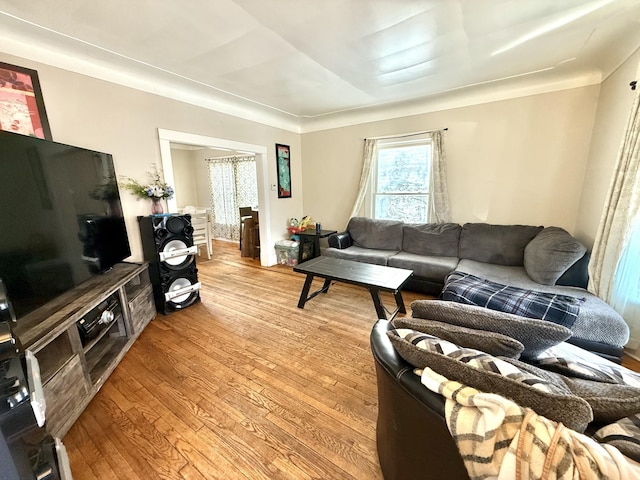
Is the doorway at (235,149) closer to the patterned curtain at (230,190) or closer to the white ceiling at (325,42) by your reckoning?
the white ceiling at (325,42)

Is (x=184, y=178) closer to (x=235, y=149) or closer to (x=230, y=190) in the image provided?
(x=230, y=190)

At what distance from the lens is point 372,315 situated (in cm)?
264

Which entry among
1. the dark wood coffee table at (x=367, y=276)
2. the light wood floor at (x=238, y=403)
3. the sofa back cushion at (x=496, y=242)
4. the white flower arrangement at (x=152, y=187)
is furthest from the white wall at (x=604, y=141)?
the white flower arrangement at (x=152, y=187)

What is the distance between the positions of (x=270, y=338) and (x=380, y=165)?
3.03 meters

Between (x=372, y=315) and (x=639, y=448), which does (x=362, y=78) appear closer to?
(x=372, y=315)

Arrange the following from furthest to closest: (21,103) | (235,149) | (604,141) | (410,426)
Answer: (235,149)
(604,141)
(21,103)
(410,426)

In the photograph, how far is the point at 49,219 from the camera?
5.05 ft

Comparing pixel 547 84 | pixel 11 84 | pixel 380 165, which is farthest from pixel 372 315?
pixel 11 84

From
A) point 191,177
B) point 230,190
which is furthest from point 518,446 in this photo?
point 191,177

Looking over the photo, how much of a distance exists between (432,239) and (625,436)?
2.87 metres

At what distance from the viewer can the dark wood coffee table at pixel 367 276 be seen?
222 cm

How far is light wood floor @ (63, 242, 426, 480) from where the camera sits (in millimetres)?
1233

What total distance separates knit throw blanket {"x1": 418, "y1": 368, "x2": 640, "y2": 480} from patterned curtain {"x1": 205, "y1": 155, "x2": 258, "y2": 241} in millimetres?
5287

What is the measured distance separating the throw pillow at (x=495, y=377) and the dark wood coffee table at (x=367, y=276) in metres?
1.28
